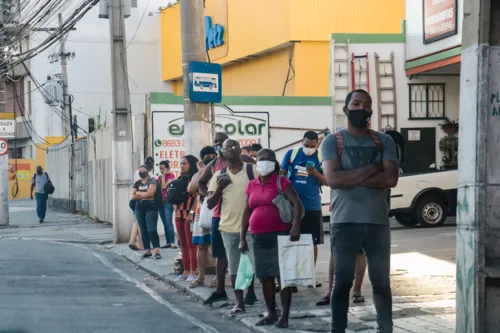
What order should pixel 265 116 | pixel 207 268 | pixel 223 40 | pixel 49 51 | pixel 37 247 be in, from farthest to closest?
pixel 49 51 < pixel 223 40 < pixel 265 116 < pixel 37 247 < pixel 207 268

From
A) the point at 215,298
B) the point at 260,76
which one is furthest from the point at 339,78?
the point at 215,298

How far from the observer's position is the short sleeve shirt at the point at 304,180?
1009 cm

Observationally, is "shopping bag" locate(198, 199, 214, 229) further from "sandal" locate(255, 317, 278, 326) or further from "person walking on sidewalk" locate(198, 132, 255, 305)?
"sandal" locate(255, 317, 278, 326)

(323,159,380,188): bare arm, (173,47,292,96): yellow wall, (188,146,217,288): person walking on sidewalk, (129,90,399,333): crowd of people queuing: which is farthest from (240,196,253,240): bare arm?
(173,47,292,96): yellow wall

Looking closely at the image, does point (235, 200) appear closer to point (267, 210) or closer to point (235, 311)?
point (267, 210)

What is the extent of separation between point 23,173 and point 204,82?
3919cm

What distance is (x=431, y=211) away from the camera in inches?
738

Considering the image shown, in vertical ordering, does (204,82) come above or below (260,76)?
below

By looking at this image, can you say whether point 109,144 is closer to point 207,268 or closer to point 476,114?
point 207,268

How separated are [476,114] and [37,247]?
13.2 metres

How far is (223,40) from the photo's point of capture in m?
30.8

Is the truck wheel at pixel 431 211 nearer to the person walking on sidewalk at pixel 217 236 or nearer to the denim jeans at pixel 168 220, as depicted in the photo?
the denim jeans at pixel 168 220

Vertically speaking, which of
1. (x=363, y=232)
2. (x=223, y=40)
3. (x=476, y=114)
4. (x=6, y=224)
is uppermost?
(x=223, y=40)

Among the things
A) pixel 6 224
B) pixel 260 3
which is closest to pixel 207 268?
pixel 6 224
